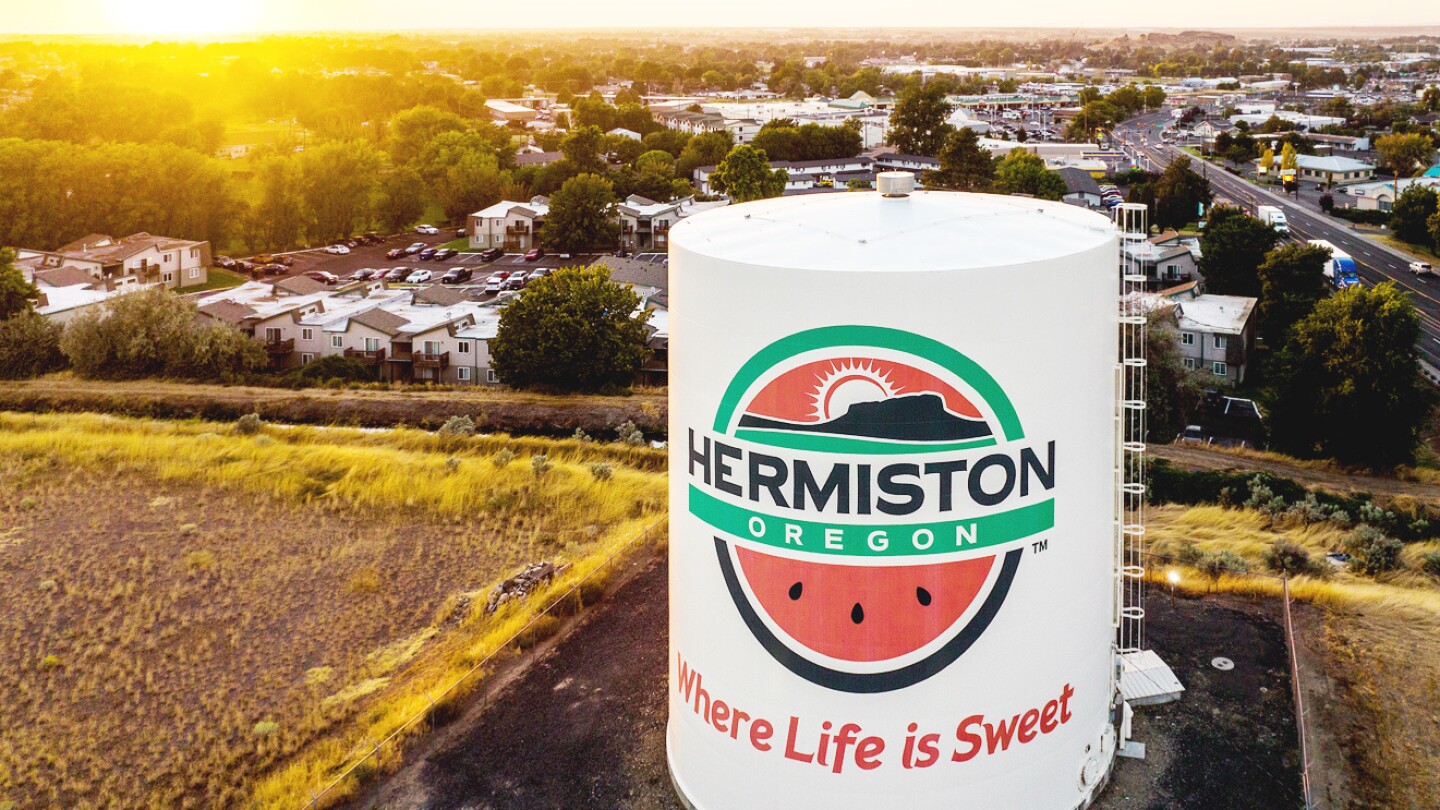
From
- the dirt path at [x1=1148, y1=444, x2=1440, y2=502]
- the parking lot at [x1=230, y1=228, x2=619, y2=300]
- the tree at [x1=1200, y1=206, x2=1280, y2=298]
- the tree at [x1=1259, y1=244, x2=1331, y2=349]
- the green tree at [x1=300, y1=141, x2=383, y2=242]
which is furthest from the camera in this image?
the green tree at [x1=300, y1=141, x2=383, y2=242]

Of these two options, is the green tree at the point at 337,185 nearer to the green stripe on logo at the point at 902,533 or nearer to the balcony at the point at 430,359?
the balcony at the point at 430,359

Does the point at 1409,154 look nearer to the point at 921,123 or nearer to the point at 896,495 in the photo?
the point at 921,123

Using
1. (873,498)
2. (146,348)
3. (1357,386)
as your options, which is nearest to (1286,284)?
(1357,386)

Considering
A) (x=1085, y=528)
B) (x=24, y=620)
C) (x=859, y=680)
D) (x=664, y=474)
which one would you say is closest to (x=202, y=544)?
(x=24, y=620)

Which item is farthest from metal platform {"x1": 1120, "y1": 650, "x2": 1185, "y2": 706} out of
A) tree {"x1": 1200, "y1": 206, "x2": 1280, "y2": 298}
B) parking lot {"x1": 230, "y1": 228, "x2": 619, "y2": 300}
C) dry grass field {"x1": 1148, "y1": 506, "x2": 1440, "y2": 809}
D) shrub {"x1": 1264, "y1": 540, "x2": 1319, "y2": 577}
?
parking lot {"x1": 230, "y1": 228, "x2": 619, "y2": 300}

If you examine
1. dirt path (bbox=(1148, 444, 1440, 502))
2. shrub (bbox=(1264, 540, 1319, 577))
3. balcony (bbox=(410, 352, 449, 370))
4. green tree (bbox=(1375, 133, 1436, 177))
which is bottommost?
dirt path (bbox=(1148, 444, 1440, 502))

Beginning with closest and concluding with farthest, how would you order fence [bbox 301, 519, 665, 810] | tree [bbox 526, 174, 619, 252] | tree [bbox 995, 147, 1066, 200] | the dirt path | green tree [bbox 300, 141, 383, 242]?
1. fence [bbox 301, 519, 665, 810]
2. the dirt path
3. tree [bbox 526, 174, 619, 252]
4. tree [bbox 995, 147, 1066, 200]
5. green tree [bbox 300, 141, 383, 242]

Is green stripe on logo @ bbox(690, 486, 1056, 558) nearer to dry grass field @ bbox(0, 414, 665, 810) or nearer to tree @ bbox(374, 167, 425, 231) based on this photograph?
dry grass field @ bbox(0, 414, 665, 810)

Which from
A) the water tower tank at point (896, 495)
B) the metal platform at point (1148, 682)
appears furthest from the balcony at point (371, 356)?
the metal platform at point (1148, 682)
